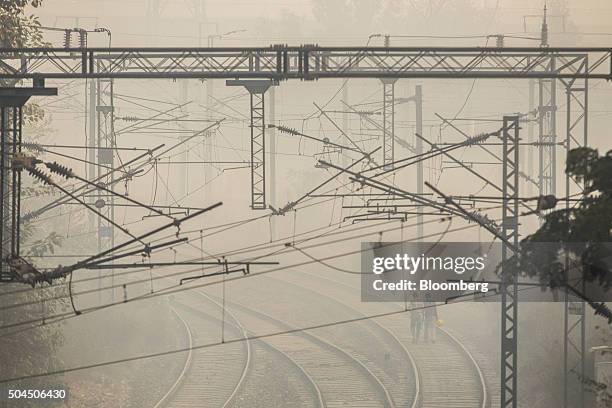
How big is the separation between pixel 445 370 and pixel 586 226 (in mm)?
12457

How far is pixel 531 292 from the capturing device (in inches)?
1305

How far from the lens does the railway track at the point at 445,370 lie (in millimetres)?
25516

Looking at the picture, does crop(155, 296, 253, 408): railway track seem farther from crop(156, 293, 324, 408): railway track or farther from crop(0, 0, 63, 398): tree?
crop(0, 0, 63, 398): tree

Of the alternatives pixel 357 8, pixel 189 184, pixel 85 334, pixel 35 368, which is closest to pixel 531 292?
pixel 85 334

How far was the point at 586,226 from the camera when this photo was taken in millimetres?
16469

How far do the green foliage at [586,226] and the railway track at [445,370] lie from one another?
28.1 feet

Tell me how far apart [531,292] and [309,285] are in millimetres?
11297

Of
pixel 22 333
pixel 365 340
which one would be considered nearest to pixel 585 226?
pixel 22 333

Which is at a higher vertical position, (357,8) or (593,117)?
(357,8)

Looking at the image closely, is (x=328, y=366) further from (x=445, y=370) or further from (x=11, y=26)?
(x=11, y=26)

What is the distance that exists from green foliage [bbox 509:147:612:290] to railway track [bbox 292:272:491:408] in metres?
8.57

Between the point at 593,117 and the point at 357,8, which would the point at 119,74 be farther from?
the point at 357,8

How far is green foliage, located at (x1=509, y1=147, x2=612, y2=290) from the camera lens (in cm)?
1644

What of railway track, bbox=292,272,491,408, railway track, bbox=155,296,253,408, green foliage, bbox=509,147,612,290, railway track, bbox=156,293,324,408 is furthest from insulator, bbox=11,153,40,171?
railway track, bbox=292,272,491,408
